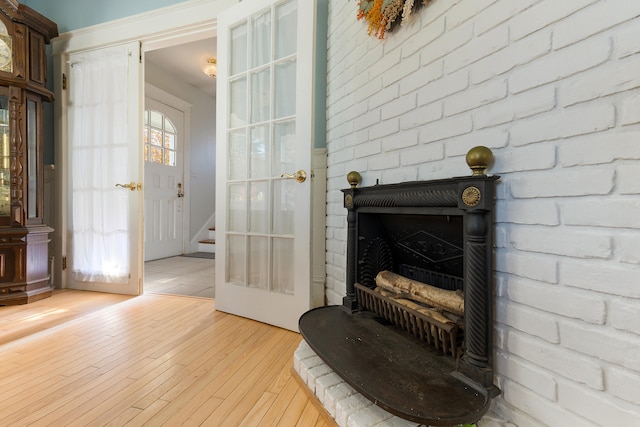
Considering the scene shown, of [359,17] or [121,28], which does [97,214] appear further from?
[359,17]

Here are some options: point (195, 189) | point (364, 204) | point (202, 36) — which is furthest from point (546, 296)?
point (195, 189)

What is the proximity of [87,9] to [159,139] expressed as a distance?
175cm

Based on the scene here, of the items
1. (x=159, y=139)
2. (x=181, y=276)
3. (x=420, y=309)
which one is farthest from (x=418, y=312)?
(x=159, y=139)

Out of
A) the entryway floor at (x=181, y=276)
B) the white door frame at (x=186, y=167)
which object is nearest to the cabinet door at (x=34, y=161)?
the entryway floor at (x=181, y=276)

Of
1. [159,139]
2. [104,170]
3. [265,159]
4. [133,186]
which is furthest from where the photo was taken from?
[159,139]

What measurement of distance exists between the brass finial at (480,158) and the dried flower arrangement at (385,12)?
64cm

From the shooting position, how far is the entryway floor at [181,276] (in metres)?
2.66

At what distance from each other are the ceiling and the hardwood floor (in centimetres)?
302

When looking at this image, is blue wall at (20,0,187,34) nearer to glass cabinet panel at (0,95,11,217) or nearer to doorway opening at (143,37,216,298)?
doorway opening at (143,37,216,298)

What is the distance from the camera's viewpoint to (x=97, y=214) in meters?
2.66

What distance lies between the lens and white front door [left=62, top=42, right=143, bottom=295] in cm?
255

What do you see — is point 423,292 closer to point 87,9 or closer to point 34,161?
point 34,161

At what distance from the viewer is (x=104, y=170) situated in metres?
2.64

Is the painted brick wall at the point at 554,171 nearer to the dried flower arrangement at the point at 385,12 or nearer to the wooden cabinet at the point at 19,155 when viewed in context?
the dried flower arrangement at the point at 385,12
